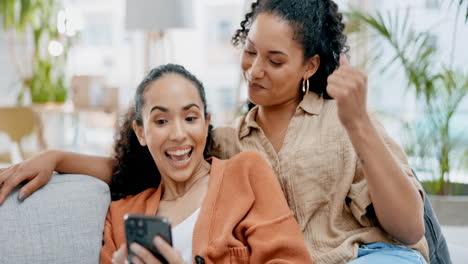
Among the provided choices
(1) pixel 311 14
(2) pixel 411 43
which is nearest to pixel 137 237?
(1) pixel 311 14

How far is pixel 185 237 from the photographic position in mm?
1498

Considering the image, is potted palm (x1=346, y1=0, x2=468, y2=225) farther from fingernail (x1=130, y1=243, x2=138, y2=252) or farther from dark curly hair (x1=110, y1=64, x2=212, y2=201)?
fingernail (x1=130, y1=243, x2=138, y2=252)

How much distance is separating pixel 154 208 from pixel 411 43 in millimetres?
2147

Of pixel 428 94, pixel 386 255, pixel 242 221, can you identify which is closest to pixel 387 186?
pixel 386 255

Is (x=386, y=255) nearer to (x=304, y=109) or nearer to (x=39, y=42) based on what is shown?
(x=304, y=109)

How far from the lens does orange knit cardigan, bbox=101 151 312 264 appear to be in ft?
4.75

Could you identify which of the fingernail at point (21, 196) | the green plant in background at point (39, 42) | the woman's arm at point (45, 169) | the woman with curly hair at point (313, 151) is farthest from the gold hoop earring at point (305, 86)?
the green plant in background at point (39, 42)

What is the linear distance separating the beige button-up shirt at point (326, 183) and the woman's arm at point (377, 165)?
0.38 feet

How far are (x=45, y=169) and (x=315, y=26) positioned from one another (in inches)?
34.3

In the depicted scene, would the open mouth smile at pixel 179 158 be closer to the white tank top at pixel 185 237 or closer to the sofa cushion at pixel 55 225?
the white tank top at pixel 185 237

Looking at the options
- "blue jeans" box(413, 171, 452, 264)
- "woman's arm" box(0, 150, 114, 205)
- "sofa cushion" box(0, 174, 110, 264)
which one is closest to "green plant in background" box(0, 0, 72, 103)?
"woman's arm" box(0, 150, 114, 205)

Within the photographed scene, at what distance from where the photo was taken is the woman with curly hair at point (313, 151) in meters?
1.48

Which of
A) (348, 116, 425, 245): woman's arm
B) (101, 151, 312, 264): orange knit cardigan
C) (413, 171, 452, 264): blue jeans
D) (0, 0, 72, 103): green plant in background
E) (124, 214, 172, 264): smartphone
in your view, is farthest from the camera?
(0, 0, 72, 103): green plant in background

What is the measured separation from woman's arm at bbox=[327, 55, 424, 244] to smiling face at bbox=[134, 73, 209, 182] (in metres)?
0.43
